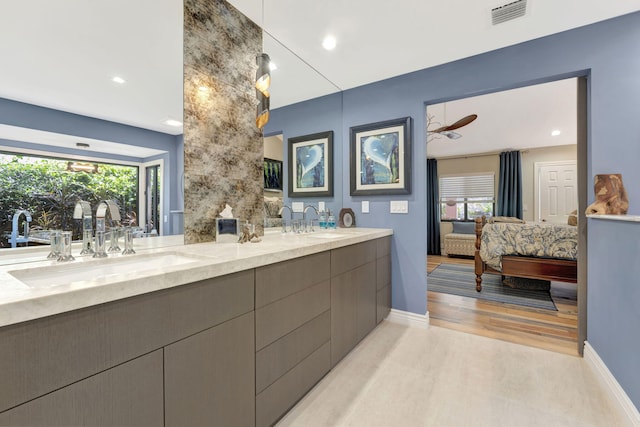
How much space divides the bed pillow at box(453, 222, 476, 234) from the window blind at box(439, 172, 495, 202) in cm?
77

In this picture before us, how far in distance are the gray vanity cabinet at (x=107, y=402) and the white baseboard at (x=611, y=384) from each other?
2213mm

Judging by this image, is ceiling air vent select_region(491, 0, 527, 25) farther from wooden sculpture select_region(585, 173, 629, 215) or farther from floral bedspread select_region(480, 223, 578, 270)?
floral bedspread select_region(480, 223, 578, 270)

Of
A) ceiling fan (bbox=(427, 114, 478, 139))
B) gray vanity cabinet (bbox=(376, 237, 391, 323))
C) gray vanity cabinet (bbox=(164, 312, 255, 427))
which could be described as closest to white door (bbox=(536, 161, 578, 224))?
ceiling fan (bbox=(427, 114, 478, 139))

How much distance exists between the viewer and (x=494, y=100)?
3812 millimetres

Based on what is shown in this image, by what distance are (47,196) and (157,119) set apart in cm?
62

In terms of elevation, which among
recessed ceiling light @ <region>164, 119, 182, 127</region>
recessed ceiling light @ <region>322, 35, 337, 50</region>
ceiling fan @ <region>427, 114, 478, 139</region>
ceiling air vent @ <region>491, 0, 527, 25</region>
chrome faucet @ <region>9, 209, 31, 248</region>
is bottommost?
chrome faucet @ <region>9, 209, 31, 248</region>

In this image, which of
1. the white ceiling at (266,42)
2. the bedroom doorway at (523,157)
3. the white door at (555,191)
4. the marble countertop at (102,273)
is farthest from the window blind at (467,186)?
the marble countertop at (102,273)

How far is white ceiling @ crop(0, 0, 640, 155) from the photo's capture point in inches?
42.1

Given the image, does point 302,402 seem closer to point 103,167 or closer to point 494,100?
point 103,167

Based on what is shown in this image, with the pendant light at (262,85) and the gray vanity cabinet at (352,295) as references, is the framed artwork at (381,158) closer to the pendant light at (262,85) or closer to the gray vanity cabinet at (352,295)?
the gray vanity cabinet at (352,295)

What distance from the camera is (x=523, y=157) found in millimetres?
6539

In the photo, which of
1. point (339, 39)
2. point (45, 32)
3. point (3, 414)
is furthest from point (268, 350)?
point (339, 39)

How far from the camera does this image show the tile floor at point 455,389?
4.96ft

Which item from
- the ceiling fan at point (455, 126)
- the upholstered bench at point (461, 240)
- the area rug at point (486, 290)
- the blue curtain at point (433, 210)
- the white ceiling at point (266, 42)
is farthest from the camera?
the blue curtain at point (433, 210)
